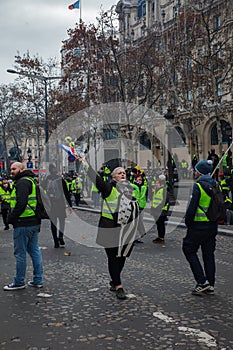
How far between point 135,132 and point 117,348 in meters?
26.6

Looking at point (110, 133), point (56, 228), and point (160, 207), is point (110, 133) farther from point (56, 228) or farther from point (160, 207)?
point (56, 228)

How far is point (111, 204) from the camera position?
6730mm

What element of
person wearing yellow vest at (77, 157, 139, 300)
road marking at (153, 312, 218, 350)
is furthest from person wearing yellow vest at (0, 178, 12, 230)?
road marking at (153, 312, 218, 350)

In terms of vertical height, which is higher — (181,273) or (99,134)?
(99,134)

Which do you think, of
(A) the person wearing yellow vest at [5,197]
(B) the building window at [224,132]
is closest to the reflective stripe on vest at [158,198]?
(A) the person wearing yellow vest at [5,197]

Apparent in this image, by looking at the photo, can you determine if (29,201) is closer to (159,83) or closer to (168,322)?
Result: (168,322)

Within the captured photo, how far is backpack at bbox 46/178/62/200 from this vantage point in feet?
36.8

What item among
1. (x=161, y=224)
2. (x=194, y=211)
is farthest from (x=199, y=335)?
(x=161, y=224)

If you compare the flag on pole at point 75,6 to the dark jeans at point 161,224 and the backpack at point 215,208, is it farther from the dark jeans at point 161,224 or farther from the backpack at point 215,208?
the backpack at point 215,208

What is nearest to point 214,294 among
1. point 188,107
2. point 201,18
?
point 201,18

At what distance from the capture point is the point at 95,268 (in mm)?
8719

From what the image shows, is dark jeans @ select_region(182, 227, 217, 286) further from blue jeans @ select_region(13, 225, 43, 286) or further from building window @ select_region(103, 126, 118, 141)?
building window @ select_region(103, 126, 118, 141)

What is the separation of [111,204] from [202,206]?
1297mm

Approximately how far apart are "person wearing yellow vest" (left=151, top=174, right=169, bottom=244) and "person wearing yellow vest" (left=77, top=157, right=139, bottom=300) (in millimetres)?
5079
